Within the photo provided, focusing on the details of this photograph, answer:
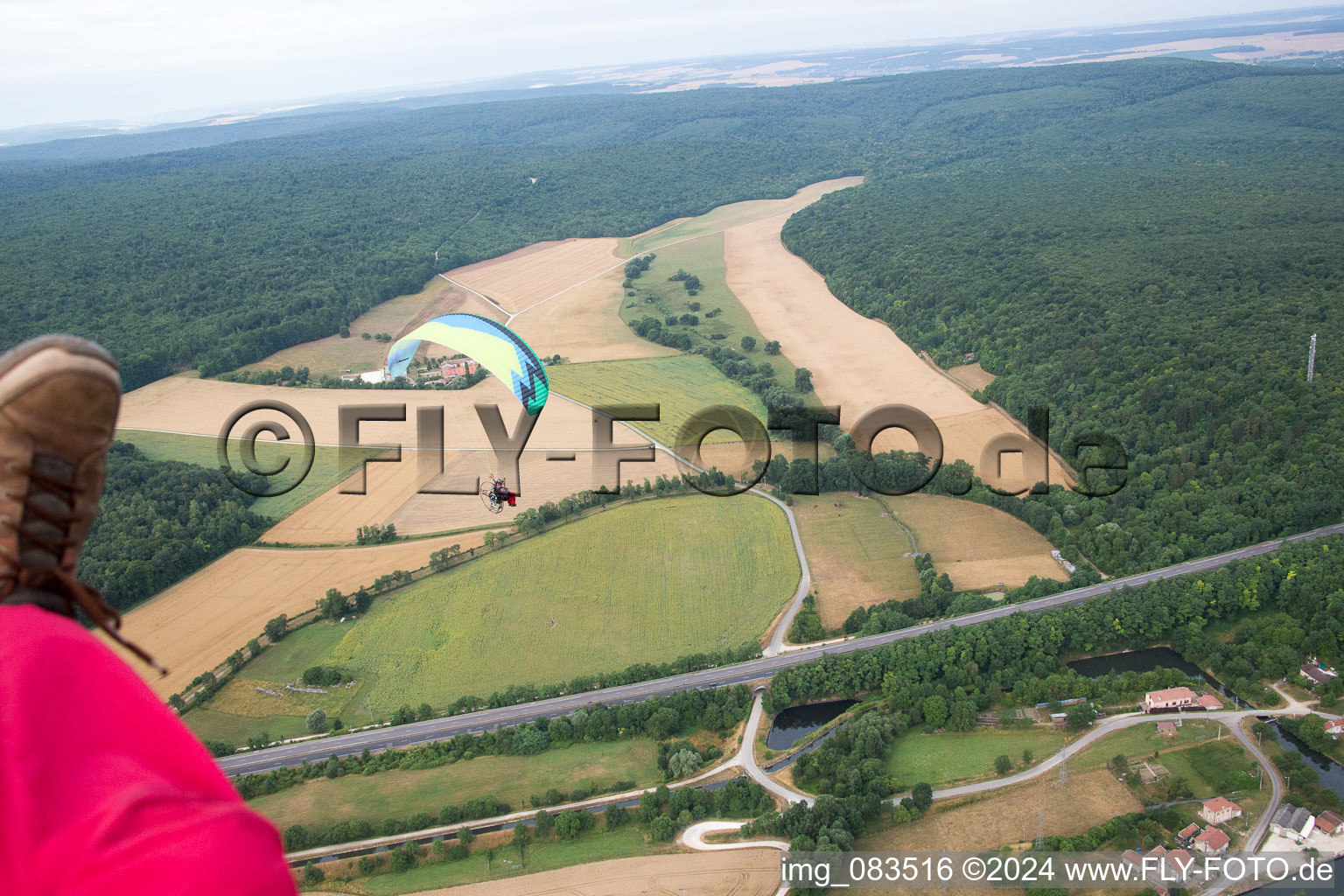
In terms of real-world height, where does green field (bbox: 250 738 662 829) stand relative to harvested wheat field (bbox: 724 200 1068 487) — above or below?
below

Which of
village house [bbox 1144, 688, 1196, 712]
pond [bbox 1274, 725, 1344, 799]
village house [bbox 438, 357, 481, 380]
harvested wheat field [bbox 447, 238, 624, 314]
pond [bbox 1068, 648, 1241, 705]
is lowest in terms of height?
pond [bbox 1274, 725, 1344, 799]

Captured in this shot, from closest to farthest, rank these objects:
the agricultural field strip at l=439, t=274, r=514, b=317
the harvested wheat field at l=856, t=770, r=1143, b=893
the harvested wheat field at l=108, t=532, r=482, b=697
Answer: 1. the harvested wheat field at l=856, t=770, r=1143, b=893
2. the harvested wheat field at l=108, t=532, r=482, b=697
3. the agricultural field strip at l=439, t=274, r=514, b=317

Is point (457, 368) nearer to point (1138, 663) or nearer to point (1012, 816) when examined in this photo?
point (1138, 663)

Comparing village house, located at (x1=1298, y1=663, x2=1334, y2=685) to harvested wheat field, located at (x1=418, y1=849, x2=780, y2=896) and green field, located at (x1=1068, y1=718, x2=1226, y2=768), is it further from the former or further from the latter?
harvested wheat field, located at (x1=418, y1=849, x2=780, y2=896)

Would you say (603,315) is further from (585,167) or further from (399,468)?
(585,167)

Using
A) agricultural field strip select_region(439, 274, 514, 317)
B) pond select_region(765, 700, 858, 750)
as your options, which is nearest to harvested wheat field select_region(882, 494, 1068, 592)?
pond select_region(765, 700, 858, 750)

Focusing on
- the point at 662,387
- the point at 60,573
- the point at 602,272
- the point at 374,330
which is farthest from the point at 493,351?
the point at 602,272

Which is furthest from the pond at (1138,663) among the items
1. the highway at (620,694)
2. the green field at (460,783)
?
the green field at (460,783)

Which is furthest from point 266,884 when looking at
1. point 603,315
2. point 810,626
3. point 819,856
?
point 603,315
